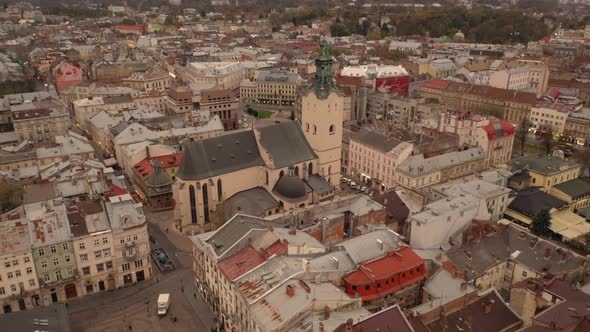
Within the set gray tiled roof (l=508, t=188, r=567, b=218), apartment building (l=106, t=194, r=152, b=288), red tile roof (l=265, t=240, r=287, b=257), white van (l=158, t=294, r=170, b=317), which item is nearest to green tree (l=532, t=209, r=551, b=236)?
gray tiled roof (l=508, t=188, r=567, b=218)

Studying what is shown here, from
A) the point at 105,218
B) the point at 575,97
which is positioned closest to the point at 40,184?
the point at 105,218

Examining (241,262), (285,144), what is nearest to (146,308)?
(241,262)

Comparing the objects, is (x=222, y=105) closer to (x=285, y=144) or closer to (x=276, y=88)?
(x=276, y=88)

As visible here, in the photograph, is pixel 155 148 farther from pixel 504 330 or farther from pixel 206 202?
pixel 504 330

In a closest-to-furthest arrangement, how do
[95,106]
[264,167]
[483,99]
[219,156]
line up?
[219,156] → [264,167] → [95,106] → [483,99]

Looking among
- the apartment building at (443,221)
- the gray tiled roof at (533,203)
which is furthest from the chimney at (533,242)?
the gray tiled roof at (533,203)

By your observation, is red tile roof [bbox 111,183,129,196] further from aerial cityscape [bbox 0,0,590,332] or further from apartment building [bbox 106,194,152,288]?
apartment building [bbox 106,194,152,288]

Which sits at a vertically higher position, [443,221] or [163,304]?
[443,221]
